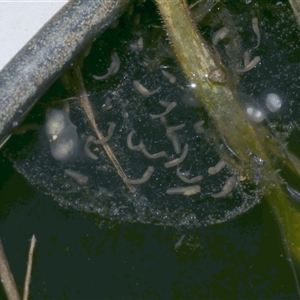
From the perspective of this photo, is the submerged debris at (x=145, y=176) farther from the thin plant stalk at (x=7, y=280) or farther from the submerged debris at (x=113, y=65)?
the thin plant stalk at (x=7, y=280)

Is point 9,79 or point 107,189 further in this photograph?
point 107,189

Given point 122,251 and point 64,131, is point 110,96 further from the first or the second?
point 122,251

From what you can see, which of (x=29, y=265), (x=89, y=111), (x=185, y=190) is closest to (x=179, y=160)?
(x=185, y=190)

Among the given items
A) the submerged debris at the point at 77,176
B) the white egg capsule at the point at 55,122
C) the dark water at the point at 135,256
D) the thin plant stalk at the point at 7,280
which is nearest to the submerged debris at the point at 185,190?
the dark water at the point at 135,256

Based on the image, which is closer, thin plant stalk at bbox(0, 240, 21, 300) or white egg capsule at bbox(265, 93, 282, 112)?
thin plant stalk at bbox(0, 240, 21, 300)

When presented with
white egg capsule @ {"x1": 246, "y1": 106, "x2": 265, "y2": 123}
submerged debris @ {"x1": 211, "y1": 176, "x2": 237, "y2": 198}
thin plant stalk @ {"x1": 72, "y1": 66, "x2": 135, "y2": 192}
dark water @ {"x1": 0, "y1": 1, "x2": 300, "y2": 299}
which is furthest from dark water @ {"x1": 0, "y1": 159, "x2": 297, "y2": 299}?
white egg capsule @ {"x1": 246, "y1": 106, "x2": 265, "y2": 123}

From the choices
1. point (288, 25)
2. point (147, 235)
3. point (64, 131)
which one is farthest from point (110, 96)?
point (288, 25)

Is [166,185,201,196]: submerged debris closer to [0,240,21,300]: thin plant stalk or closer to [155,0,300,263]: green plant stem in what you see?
[155,0,300,263]: green plant stem

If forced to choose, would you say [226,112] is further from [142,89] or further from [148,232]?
[148,232]
